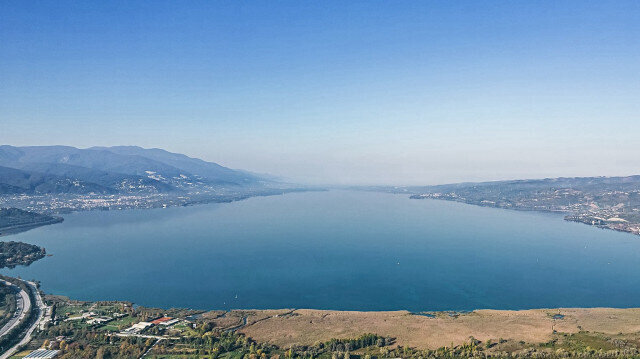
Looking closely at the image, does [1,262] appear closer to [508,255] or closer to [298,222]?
[298,222]

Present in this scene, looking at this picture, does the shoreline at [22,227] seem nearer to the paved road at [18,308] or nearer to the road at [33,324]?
the paved road at [18,308]

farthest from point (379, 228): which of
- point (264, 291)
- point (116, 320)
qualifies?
point (116, 320)

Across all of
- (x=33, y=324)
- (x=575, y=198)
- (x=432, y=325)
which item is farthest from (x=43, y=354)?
(x=575, y=198)

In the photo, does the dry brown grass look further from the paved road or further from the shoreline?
the shoreline

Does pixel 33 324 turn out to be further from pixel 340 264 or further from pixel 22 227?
pixel 22 227

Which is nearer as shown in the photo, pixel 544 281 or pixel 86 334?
pixel 86 334

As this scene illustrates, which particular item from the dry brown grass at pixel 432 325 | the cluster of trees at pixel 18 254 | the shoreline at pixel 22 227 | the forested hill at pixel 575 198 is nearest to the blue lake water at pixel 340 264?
the cluster of trees at pixel 18 254

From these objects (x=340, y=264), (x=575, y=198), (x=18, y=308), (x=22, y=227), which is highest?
(x=575, y=198)
